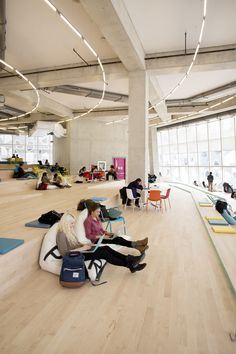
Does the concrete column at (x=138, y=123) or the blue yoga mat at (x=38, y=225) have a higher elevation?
the concrete column at (x=138, y=123)

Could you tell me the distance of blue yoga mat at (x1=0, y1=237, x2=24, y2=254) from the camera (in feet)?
10.4

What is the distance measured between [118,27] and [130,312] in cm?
610

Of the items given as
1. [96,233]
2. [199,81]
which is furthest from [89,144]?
[96,233]

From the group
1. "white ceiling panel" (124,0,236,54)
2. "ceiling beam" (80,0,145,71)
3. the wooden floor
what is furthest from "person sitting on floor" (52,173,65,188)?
the wooden floor

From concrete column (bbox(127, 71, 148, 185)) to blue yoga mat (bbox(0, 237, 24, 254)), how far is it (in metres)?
6.17

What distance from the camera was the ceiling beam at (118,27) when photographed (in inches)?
209

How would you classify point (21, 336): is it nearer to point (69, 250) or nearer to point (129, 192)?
point (69, 250)

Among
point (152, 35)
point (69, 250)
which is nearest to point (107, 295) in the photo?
point (69, 250)

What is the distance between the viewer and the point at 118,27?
6.07 meters

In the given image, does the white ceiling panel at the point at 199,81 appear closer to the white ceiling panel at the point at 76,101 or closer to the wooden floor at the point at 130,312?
the white ceiling panel at the point at 76,101

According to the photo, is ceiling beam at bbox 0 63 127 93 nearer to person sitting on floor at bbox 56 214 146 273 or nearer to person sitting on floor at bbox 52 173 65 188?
person sitting on floor at bbox 52 173 65 188

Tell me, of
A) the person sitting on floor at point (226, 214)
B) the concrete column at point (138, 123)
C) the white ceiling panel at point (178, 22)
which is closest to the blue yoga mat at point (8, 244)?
the person sitting on floor at point (226, 214)

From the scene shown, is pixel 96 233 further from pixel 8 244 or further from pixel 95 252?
pixel 8 244

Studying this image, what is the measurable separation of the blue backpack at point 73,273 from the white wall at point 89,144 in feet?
49.2
